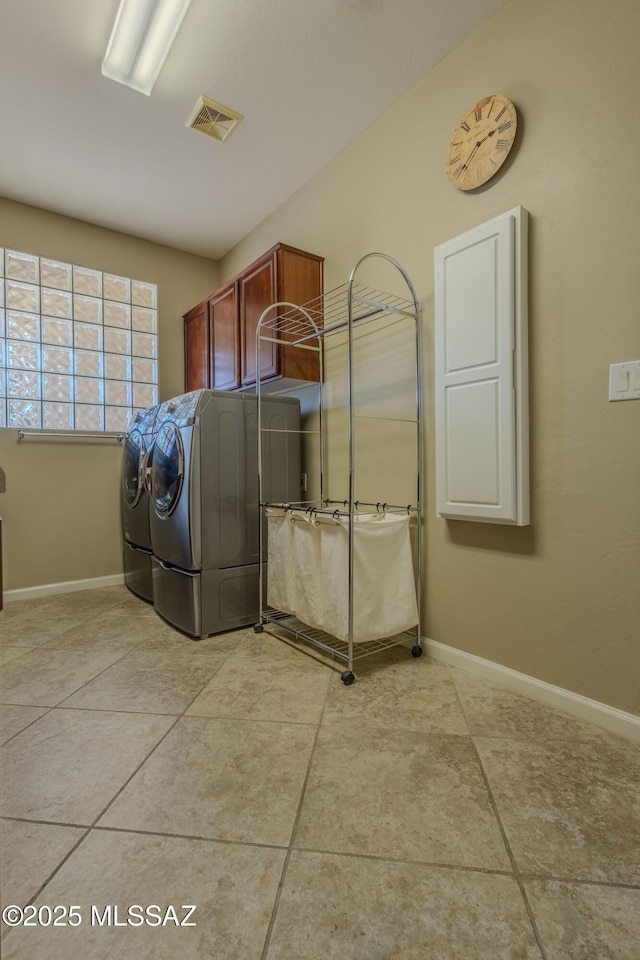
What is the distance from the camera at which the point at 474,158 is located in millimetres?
1730

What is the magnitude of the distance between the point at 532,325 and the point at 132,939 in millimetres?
1945

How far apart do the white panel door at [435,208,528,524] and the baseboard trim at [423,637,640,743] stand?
0.60 meters

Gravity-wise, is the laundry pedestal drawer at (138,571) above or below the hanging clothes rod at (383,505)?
below

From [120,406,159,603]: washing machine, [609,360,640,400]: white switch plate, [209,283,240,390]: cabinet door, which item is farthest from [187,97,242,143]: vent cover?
[609,360,640,400]: white switch plate

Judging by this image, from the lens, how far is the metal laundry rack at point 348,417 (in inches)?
69.6

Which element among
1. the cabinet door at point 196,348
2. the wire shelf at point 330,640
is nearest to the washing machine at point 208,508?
the wire shelf at point 330,640

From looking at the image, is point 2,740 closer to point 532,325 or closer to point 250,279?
point 532,325

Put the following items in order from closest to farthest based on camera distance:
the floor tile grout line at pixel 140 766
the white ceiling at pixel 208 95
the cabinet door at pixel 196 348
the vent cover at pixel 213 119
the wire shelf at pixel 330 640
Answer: the floor tile grout line at pixel 140 766
the white ceiling at pixel 208 95
the wire shelf at pixel 330 640
the vent cover at pixel 213 119
the cabinet door at pixel 196 348

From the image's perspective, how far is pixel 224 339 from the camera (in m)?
3.00

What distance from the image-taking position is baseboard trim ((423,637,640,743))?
4.44 ft

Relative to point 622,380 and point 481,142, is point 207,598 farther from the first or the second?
point 481,142

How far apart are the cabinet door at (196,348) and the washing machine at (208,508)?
2.89 ft

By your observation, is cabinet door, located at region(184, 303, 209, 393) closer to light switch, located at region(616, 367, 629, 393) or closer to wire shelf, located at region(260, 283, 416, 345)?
wire shelf, located at region(260, 283, 416, 345)

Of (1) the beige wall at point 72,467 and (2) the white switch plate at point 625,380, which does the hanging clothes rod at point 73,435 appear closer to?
(1) the beige wall at point 72,467
